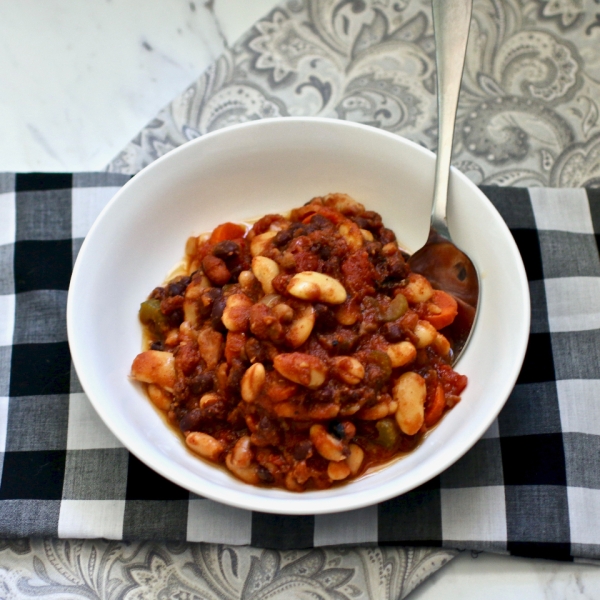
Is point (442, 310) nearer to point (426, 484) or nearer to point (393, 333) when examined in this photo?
point (393, 333)

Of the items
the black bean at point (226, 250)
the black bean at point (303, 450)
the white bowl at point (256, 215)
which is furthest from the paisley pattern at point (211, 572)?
the black bean at point (226, 250)

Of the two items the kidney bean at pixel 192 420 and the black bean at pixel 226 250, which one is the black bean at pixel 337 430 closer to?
the kidney bean at pixel 192 420

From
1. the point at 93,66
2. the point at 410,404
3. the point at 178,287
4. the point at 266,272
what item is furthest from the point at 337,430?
the point at 93,66

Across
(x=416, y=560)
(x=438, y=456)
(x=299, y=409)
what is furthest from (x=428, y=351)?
(x=416, y=560)

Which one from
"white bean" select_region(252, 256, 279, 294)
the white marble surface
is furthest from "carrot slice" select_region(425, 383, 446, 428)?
the white marble surface

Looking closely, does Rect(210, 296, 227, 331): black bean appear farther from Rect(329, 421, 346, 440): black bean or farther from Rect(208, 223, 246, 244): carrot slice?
Rect(329, 421, 346, 440): black bean

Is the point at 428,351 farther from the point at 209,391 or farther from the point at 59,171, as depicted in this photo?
the point at 59,171

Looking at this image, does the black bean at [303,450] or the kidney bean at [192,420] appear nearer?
the black bean at [303,450]
